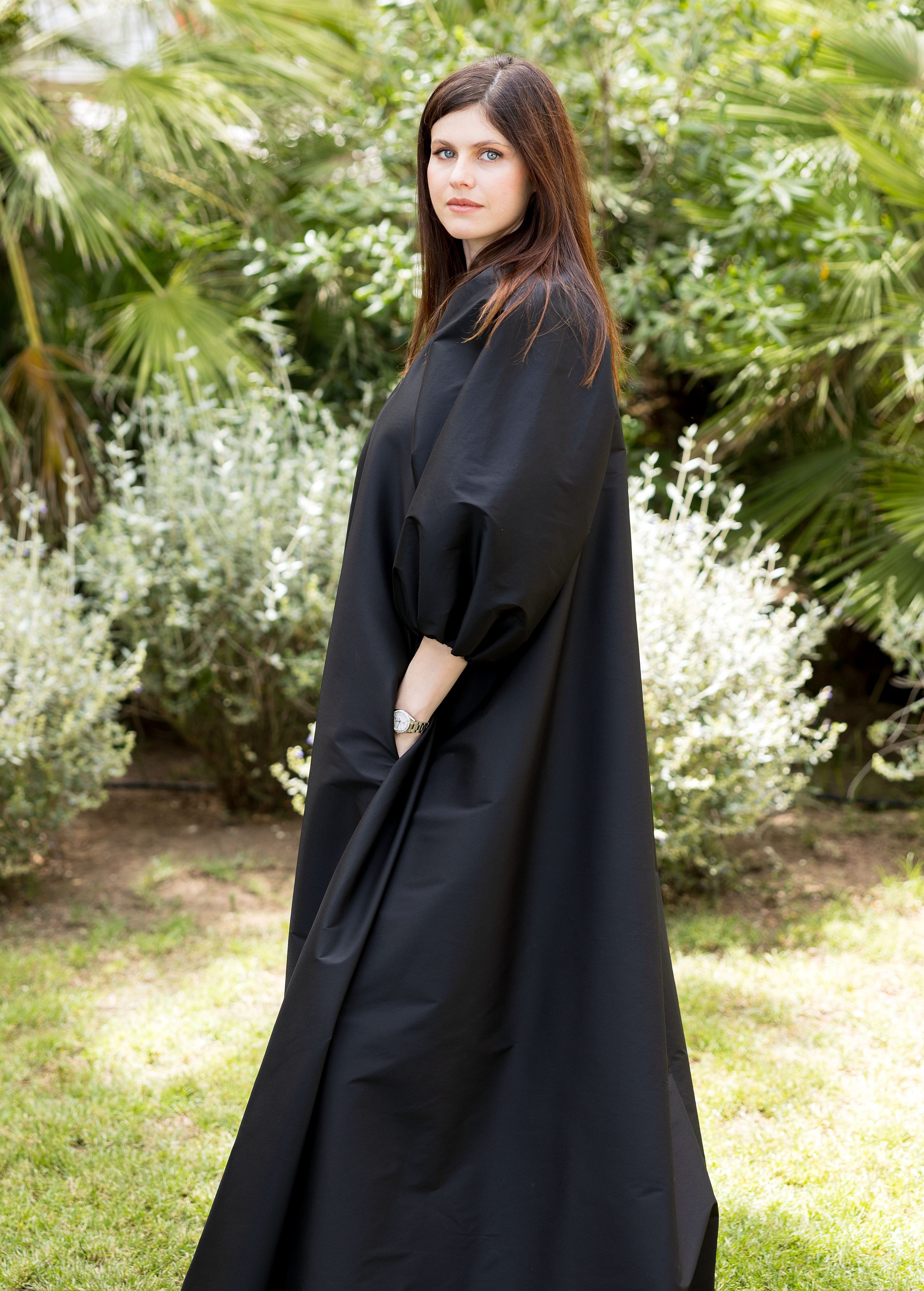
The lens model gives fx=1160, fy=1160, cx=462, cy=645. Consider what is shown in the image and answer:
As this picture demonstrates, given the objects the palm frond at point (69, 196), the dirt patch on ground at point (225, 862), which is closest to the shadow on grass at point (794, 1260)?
the dirt patch on ground at point (225, 862)

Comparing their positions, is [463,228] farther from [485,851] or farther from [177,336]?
Answer: [177,336]

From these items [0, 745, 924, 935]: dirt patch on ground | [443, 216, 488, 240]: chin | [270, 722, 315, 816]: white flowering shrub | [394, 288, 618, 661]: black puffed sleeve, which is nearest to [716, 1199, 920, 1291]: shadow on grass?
[394, 288, 618, 661]: black puffed sleeve

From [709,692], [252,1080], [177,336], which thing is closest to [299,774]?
[252,1080]

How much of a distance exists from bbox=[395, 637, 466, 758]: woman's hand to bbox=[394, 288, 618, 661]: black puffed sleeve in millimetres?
29

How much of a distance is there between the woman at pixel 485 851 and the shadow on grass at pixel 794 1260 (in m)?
0.44

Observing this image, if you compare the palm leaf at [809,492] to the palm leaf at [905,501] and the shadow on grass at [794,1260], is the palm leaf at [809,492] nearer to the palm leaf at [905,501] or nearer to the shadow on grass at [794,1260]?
the palm leaf at [905,501]

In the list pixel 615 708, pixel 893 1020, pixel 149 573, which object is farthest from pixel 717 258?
pixel 615 708

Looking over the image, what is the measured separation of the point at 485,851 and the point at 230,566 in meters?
2.70

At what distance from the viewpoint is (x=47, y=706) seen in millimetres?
3621

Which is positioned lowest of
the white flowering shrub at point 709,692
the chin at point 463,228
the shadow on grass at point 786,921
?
the shadow on grass at point 786,921

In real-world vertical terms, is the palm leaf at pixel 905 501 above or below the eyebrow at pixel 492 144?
below

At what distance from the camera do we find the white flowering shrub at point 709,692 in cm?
348

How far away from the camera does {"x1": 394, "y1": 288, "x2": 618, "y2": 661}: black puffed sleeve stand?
5.02ft

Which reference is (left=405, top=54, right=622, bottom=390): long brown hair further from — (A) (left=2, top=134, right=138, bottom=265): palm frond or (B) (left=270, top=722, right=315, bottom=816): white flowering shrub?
(A) (left=2, top=134, right=138, bottom=265): palm frond
